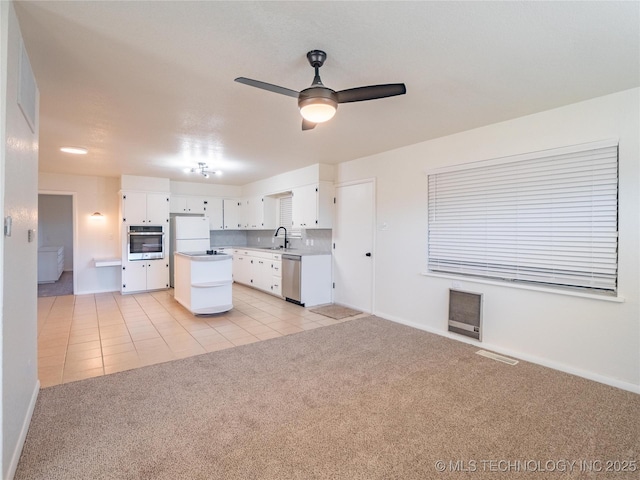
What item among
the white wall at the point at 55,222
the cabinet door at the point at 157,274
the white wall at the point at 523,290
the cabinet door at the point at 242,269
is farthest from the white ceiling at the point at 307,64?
the white wall at the point at 55,222

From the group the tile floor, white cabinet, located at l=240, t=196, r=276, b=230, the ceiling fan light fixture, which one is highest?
the ceiling fan light fixture

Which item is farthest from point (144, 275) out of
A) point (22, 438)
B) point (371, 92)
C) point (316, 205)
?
point (371, 92)

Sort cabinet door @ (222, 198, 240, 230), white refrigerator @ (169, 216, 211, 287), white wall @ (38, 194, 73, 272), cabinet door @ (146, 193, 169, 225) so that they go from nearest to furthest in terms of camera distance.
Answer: white refrigerator @ (169, 216, 211, 287), cabinet door @ (146, 193, 169, 225), cabinet door @ (222, 198, 240, 230), white wall @ (38, 194, 73, 272)

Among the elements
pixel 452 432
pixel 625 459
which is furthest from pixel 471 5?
pixel 625 459

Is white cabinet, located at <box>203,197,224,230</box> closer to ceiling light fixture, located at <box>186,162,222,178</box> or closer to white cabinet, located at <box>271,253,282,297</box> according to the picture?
ceiling light fixture, located at <box>186,162,222,178</box>

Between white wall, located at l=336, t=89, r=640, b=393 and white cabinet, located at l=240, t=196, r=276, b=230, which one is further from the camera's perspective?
white cabinet, located at l=240, t=196, r=276, b=230

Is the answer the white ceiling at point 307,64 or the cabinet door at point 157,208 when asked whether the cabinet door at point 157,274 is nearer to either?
the cabinet door at point 157,208

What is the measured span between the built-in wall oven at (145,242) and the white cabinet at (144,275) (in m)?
0.13

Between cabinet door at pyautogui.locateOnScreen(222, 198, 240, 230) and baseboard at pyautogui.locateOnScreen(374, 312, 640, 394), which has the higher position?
cabinet door at pyautogui.locateOnScreen(222, 198, 240, 230)

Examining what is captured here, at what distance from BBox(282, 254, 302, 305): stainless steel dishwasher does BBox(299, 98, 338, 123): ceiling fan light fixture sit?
3492 mm

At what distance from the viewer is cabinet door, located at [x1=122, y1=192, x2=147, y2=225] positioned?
256 inches

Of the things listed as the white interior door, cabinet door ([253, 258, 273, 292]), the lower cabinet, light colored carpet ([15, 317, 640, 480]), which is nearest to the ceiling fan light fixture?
light colored carpet ([15, 317, 640, 480])

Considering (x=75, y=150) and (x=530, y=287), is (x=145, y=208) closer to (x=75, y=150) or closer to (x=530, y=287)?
(x=75, y=150)

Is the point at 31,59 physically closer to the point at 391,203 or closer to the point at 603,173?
the point at 391,203
